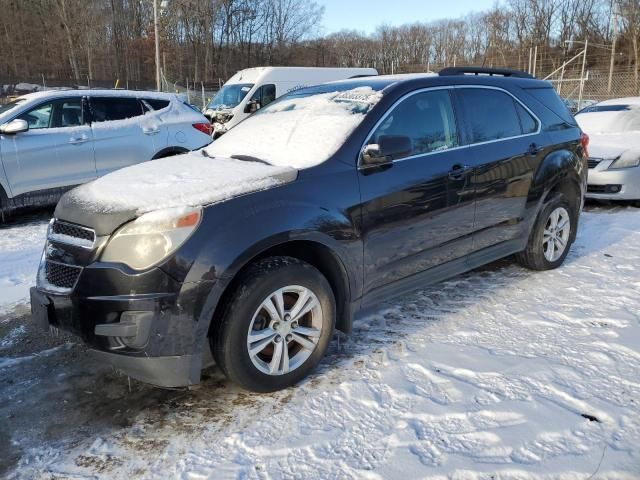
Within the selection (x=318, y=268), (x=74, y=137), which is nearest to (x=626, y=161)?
(x=318, y=268)

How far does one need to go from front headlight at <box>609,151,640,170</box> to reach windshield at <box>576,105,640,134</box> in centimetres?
139

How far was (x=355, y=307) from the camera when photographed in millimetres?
3289

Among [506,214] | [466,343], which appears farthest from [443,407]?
[506,214]

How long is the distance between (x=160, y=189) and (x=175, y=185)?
9cm

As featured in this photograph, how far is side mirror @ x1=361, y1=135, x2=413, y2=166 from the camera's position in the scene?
322cm

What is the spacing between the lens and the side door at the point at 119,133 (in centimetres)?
754

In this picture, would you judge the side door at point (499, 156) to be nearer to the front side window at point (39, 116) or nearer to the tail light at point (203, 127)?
the tail light at point (203, 127)

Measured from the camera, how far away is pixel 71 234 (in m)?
2.88

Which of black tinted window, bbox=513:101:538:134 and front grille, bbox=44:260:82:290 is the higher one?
black tinted window, bbox=513:101:538:134

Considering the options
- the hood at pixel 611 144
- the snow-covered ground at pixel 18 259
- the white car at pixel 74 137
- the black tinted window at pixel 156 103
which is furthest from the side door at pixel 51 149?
the hood at pixel 611 144

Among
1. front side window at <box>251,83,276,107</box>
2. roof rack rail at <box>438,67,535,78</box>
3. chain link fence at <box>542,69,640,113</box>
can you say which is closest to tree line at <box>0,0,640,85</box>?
chain link fence at <box>542,69,640,113</box>

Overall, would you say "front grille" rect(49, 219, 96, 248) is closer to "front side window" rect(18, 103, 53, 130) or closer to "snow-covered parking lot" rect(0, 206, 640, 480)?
"snow-covered parking lot" rect(0, 206, 640, 480)

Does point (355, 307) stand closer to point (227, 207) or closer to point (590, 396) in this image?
point (227, 207)

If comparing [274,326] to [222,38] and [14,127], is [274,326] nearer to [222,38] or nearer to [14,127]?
[14,127]
